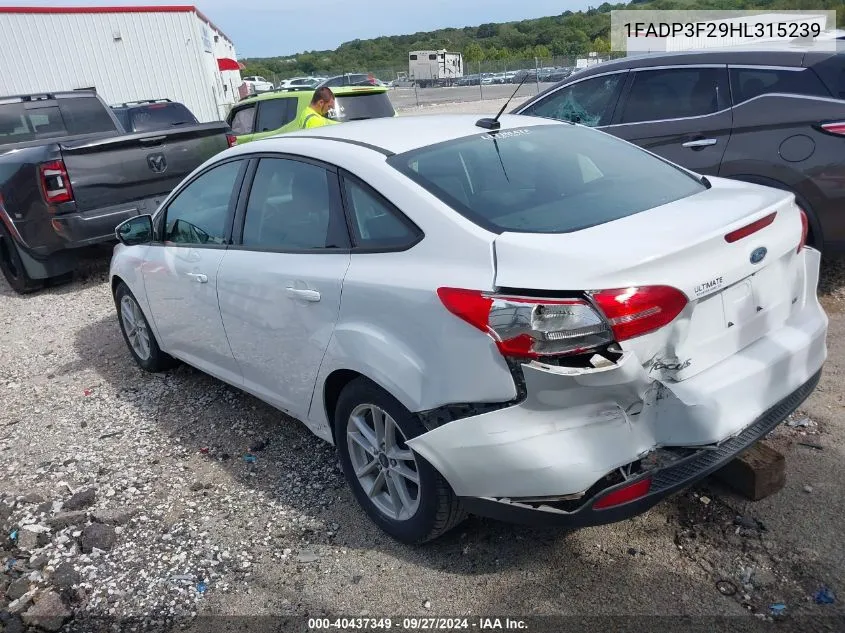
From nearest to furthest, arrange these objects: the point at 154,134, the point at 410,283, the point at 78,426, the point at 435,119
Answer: the point at 410,283 < the point at 435,119 < the point at 78,426 < the point at 154,134

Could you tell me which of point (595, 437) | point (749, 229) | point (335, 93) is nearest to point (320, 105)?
point (335, 93)

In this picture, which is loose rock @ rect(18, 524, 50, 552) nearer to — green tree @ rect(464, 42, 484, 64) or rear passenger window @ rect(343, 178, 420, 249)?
rear passenger window @ rect(343, 178, 420, 249)

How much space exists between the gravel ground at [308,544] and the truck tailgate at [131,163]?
11.1 feet

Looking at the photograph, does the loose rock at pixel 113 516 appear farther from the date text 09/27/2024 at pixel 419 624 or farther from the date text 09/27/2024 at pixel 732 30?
the date text 09/27/2024 at pixel 732 30

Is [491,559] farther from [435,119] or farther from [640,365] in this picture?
[435,119]

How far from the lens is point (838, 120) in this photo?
14.5ft

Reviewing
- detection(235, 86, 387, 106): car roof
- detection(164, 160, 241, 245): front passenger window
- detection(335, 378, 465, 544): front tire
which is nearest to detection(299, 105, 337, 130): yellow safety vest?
detection(164, 160, 241, 245): front passenger window

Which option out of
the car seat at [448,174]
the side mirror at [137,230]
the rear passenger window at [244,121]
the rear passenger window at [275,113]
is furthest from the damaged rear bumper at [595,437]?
the rear passenger window at [244,121]

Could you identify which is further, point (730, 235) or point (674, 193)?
point (674, 193)

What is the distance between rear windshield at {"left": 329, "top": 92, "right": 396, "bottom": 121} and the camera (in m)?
9.91

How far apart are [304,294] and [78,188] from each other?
15.9 ft

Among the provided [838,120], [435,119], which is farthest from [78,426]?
[838,120]

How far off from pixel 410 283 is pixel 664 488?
1128 millimetres

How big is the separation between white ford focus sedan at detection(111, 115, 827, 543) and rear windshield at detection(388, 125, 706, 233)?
0.01 meters
